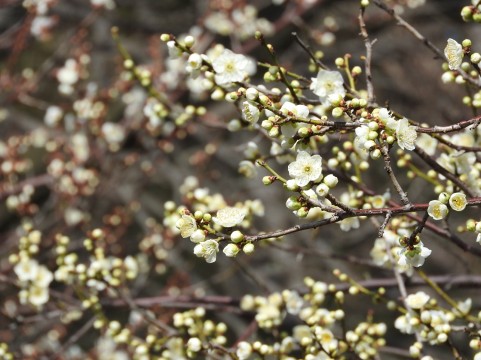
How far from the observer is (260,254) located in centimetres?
366

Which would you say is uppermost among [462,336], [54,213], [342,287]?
[342,287]

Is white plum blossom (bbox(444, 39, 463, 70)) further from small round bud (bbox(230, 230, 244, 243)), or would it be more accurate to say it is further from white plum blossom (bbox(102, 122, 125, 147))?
white plum blossom (bbox(102, 122, 125, 147))

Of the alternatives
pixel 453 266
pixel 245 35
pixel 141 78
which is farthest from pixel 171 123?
pixel 453 266

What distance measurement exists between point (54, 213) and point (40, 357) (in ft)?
4.12

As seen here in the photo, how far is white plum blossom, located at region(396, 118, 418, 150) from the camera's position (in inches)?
48.1

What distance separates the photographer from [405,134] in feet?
4.05

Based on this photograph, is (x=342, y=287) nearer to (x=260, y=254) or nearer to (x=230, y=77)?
(x=230, y=77)

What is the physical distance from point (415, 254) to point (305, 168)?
31 centimetres

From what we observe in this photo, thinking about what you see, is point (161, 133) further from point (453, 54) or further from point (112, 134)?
point (453, 54)

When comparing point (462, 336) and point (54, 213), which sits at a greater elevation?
point (54, 213)

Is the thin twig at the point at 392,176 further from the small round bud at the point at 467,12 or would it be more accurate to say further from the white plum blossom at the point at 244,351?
the white plum blossom at the point at 244,351

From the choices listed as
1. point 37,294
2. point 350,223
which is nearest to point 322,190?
point 350,223

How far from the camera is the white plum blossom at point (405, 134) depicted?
4.00 feet

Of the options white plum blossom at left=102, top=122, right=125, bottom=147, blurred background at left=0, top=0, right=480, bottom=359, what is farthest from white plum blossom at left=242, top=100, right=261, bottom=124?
white plum blossom at left=102, top=122, right=125, bottom=147
